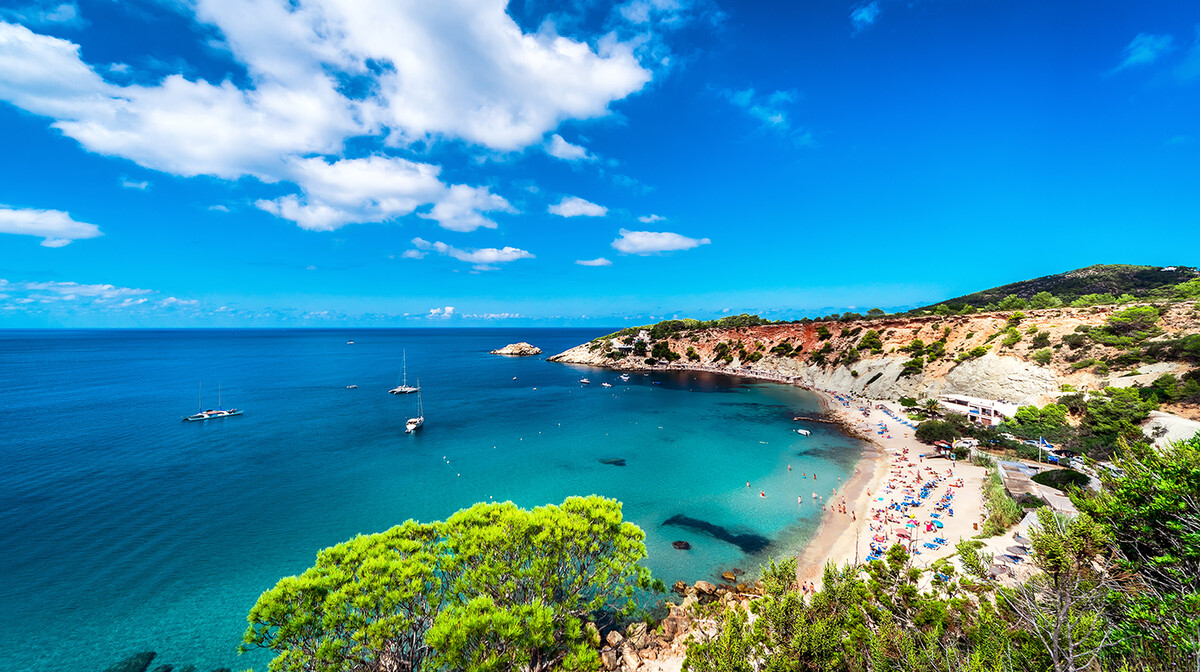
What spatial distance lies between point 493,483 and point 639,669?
26.0 metres

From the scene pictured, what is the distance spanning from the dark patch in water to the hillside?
104798mm

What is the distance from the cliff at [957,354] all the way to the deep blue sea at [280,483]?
1606 centimetres

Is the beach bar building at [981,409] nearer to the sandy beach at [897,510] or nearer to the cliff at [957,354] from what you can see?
the cliff at [957,354]

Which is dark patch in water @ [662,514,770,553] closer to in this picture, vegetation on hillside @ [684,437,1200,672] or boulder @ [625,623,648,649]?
boulder @ [625,623,648,649]

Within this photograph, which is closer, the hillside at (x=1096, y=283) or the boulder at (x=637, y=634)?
the boulder at (x=637, y=634)

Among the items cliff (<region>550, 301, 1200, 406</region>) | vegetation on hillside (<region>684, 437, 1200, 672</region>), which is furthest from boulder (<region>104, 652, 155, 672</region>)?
cliff (<region>550, 301, 1200, 406</region>)

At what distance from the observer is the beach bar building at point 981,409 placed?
49709 mm

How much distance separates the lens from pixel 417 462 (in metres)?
47.2

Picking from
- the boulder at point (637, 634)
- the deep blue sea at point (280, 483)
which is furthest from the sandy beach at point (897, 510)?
the boulder at point (637, 634)

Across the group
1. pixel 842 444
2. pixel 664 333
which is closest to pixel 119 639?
pixel 842 444

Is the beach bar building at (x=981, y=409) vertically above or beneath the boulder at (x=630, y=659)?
above

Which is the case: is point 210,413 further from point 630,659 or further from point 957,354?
point 957,354

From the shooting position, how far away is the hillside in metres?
105

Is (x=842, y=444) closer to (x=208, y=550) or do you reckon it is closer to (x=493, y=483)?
(x=493, y=483)
